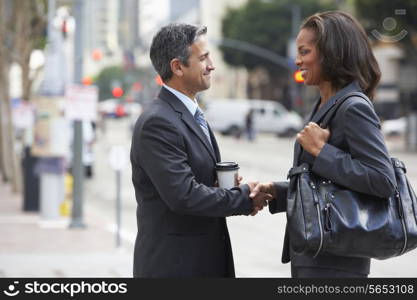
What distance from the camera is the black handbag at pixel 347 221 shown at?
135 inches

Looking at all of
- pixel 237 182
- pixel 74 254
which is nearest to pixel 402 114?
pixel 74 254

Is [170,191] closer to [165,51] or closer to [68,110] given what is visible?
[165,51]

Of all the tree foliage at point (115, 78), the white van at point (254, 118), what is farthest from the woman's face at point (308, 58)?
A: the tree foliage at point (115, 78)

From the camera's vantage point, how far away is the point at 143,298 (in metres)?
3.74

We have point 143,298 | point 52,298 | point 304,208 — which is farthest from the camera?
point 52,298

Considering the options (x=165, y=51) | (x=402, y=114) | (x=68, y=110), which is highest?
(x=165, y=51)

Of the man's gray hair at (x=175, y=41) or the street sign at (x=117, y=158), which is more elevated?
the man's gray hair at (x=175, y=41)

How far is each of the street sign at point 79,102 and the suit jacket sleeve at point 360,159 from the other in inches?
429

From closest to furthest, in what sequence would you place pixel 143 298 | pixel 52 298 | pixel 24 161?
1. pixel 143 298
2. pixel 52 298
3. pixel 24 161

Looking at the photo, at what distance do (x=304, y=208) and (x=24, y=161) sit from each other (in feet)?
48.8

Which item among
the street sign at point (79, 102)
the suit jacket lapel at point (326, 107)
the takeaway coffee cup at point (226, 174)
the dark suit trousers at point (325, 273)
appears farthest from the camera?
the street sign at point (79, 102)

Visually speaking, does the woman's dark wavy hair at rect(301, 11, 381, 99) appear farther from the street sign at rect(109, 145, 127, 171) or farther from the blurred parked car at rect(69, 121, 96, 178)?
the blurred parked car at rect(69, 121, 96, 178)

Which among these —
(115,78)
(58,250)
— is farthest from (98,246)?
(115,78)

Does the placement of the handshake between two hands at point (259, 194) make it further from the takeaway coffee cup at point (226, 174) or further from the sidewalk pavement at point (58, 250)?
the sidewalk pavement at point (58, 250)
